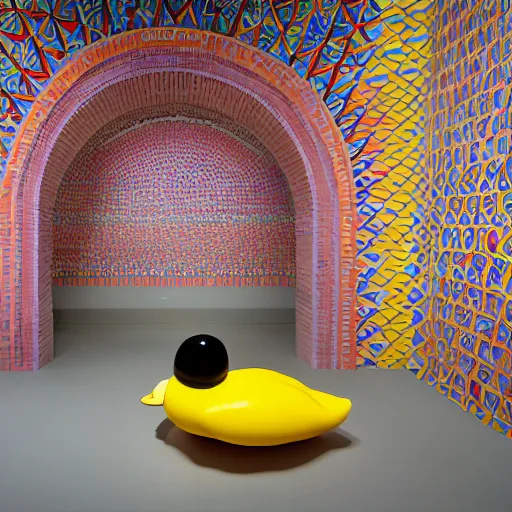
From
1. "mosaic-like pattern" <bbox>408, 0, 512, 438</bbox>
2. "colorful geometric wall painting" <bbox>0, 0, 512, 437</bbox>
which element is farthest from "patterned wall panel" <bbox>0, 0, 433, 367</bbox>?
"mosaic-like pattern" <bbox>408, 0, 512, 438</bbox>

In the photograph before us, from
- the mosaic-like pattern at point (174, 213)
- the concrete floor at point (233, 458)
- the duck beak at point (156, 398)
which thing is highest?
the mosaic-like pattern at point (174, 213)

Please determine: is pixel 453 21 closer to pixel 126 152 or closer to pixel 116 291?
pixel 126 152

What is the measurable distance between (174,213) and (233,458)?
10.3 ft

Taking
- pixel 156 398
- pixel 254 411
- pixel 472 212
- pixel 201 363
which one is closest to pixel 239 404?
pixel 254 411

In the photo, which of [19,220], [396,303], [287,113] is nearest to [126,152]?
[19,220]

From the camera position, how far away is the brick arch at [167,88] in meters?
3.31

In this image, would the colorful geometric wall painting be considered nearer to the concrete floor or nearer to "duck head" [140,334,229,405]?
the concrete floor

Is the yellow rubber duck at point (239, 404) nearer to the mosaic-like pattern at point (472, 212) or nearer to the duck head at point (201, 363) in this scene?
the duck head at point (201, 363)

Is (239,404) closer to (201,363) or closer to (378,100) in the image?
(201,363)

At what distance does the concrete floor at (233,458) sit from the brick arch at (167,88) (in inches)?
14.5

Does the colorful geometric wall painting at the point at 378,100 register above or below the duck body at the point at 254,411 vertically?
above

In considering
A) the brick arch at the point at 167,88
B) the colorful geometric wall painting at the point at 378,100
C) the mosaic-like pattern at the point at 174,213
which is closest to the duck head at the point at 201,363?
the brick arch at the point at 167,88

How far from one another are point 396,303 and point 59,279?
3295 millimetres

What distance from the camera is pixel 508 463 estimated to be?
6.98 ft
